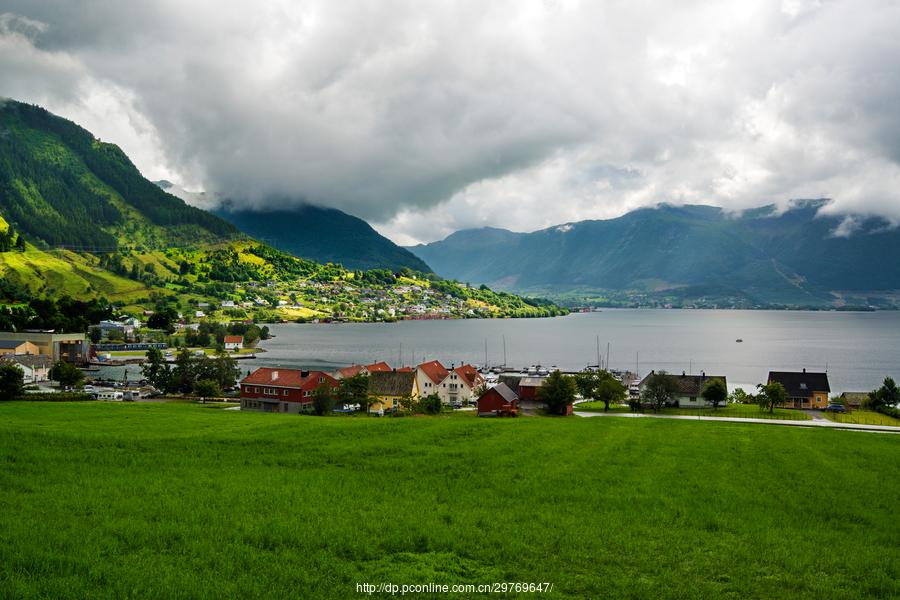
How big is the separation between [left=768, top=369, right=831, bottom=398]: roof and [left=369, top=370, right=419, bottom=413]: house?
4318 centimetres

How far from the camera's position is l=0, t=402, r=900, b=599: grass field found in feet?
42.7

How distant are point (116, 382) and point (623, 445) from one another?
3333 inches

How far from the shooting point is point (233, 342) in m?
158

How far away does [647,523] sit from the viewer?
17.7 metres

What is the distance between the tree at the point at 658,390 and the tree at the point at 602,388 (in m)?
2.57

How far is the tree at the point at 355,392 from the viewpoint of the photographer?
191 feet

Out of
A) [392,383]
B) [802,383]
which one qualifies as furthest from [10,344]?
[802,383]

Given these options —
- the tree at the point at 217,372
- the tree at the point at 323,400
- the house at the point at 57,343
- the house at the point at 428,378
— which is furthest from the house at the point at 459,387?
the house at the point at 57,343

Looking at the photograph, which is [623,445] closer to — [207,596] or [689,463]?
[689,463]

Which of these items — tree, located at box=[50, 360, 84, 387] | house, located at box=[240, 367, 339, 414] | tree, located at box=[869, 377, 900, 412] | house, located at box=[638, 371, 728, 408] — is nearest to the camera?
A: house, located at box=[240, 367, 339, 414]

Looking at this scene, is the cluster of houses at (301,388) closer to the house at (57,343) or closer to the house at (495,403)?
the house at (495,403)

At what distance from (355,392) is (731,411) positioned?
39.2 m

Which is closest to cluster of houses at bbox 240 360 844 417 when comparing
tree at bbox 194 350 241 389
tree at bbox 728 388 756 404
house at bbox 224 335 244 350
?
tree at bbox 728 388 756 404

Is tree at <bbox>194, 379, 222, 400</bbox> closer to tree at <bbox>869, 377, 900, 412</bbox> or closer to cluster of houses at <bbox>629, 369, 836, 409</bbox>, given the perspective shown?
cluster of houses at <bbox>629, 369, 836, 409</bbox>
